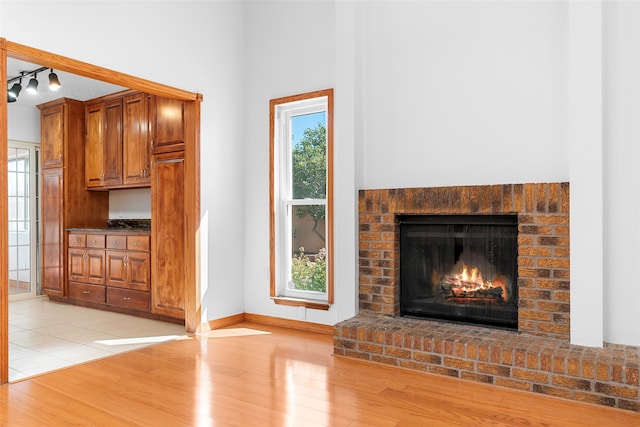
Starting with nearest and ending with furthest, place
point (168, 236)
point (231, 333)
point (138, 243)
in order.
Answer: point (231, 333)
point (168, 236)
point (138, 243)

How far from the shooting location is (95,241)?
5.41m

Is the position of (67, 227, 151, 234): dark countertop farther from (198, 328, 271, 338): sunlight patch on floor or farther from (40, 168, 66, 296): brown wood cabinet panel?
(198, 328, 271, 338): sunlight patch on floor

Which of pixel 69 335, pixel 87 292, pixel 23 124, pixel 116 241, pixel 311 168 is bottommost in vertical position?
pixel 69 335

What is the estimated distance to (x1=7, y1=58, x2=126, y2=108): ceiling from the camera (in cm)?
496

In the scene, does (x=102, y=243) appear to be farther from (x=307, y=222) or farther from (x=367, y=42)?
(x=367, y=42)

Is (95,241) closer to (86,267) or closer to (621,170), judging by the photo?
(86,267)

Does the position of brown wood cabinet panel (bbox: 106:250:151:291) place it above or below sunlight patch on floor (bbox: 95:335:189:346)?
above

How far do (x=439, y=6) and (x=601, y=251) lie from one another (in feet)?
6.95

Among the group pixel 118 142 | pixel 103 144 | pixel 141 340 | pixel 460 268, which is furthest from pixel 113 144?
pixel 460 268

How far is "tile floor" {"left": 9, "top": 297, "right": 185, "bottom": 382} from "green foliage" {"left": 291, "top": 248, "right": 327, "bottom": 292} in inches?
46.7

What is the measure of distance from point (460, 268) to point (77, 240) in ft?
15.3

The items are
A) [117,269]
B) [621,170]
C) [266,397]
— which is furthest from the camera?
[117,269]

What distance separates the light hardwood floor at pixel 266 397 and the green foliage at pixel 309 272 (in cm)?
85

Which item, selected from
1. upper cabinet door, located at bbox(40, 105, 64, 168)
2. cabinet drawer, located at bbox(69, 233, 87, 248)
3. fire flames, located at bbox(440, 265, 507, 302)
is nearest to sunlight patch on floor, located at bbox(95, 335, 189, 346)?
cabinet drawer, located at bbox(69, 233, 87, 248)
